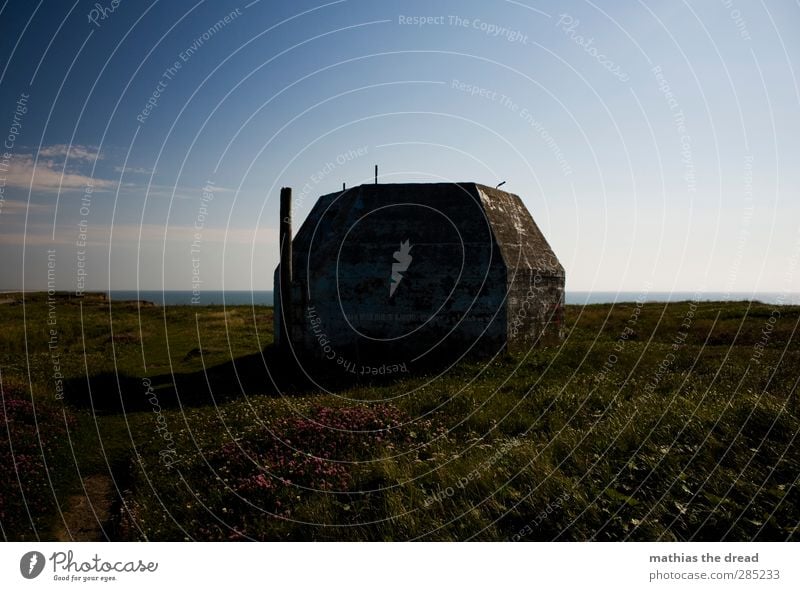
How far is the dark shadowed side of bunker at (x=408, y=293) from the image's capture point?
51.9 ft

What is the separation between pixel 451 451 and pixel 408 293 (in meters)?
8.52

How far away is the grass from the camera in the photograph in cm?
568

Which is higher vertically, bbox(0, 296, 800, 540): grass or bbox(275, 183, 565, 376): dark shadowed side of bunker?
bbox(275, 183, 565, 376): dark shadowed side of bunker

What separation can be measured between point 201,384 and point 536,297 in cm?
1221

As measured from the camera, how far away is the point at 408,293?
Answer: 16.0 m

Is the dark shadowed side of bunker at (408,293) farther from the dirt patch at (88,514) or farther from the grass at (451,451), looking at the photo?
the dirt patch at (88,514)

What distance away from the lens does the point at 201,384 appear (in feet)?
47.8

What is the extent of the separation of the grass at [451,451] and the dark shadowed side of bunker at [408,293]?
1.51 meters

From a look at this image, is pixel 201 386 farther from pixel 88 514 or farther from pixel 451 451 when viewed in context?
pixel 451 451

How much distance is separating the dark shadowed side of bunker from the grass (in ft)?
4.96

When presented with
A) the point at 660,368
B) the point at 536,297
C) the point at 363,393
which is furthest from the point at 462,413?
the point at 536,297

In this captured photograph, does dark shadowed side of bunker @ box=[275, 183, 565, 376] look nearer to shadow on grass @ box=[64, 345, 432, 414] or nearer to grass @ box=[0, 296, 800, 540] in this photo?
shadow on grass @ box=[64, 345, 432, 414]

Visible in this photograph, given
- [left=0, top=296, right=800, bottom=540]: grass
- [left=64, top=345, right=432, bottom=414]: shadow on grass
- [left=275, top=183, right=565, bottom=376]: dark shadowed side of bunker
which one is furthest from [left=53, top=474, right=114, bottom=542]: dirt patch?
[left=275, top=183, right=565, bottom=376]: dark shadowed side of bunker

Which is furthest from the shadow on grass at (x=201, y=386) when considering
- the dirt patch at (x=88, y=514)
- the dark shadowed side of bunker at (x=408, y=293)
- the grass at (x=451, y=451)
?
the dirt patch at (x=88, y=514)
